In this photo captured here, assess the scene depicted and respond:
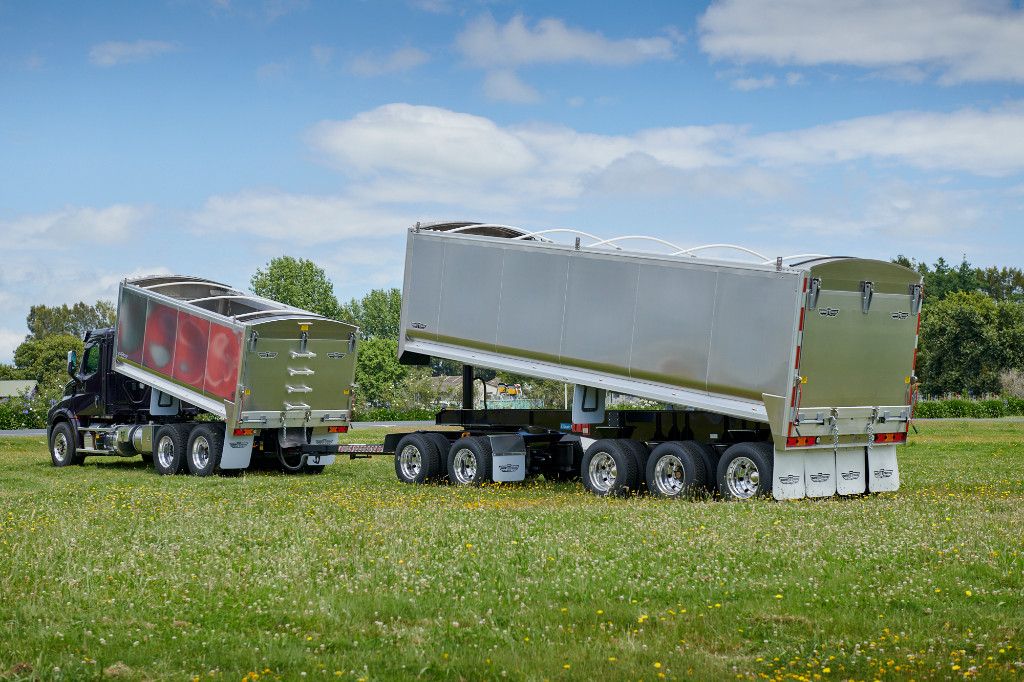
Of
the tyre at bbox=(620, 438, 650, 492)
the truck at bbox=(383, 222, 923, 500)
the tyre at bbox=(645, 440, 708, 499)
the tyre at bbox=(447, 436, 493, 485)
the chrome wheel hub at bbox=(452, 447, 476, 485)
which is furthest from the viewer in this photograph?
the chrome wheel hub at bbox=(452, 447, 476, 485)

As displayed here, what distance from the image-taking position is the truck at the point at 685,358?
18.2 metres

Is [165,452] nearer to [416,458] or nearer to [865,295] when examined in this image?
[416,458]

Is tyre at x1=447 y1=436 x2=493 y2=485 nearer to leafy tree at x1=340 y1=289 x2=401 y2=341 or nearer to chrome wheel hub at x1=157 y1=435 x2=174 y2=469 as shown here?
chrome wheel hub at x1=157 y1=435 x2=174 y2=469

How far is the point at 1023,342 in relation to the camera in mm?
96562

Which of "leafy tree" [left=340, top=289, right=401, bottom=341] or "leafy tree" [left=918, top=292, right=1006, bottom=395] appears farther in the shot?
"leafy tree" [left=340, top=289, right=401, bottom=341]

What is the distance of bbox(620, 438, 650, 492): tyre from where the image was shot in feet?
66.3

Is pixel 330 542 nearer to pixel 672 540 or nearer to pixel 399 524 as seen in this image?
pixel 399 524

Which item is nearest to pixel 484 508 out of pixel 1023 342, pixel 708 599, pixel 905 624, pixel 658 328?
pixel 658 328

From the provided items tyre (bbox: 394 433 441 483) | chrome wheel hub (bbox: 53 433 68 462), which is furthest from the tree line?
tyre (bbox: 394 433 441 483)

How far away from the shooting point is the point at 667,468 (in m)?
19.7

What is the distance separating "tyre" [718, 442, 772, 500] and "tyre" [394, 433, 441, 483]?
678 centimetres

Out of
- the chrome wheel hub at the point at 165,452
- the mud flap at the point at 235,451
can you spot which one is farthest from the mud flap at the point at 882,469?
the chrome wheel hub at the point at 165,452

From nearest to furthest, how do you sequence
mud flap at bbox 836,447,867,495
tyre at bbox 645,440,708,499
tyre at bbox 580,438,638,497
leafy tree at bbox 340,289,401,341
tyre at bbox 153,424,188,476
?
tyre at bbox 645,440,708,499 < mud flap at bbox 836,447,867,495 < tyre at bbox 580,438,638,497 < tyre at bbox 153,424,188,476 < leafy tree at bbox 340,289,401,341

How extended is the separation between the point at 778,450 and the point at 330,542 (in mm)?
7541
